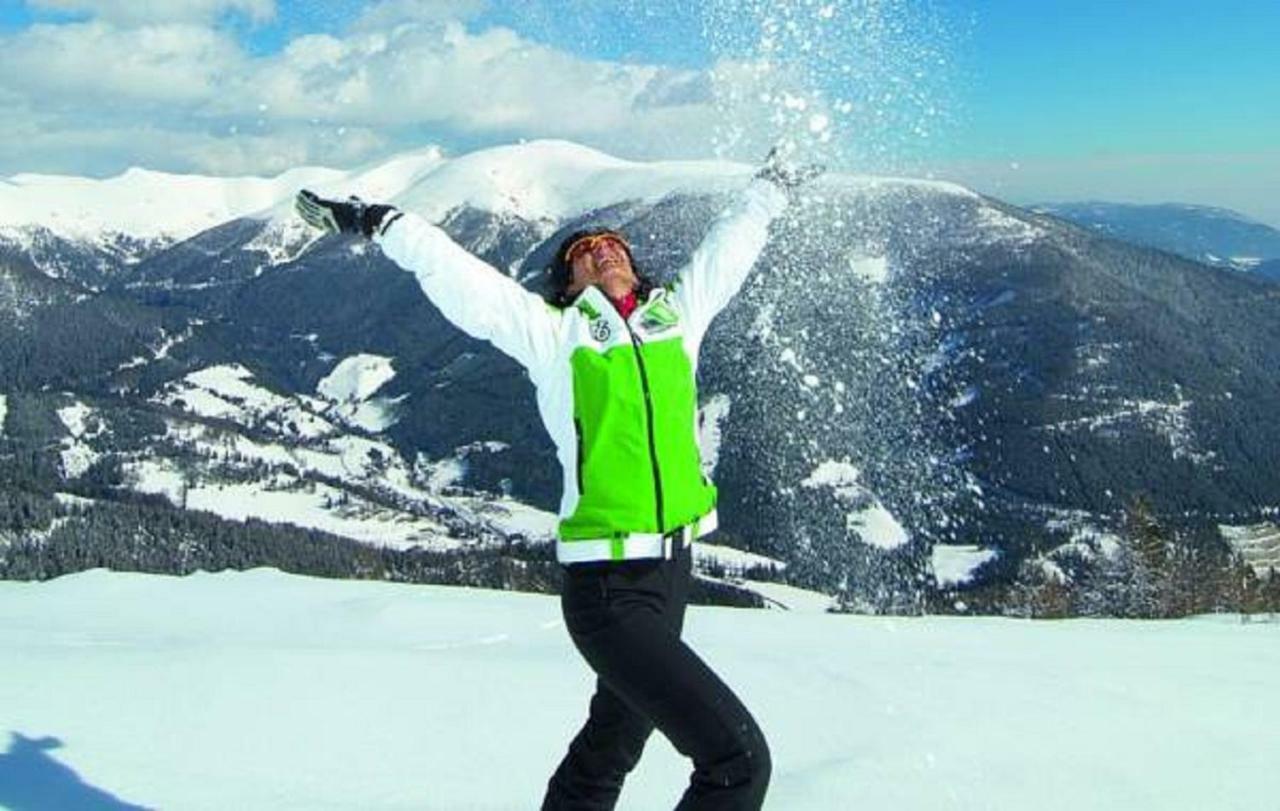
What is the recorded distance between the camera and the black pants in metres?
3.63

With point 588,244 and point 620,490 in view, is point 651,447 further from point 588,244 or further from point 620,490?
point 588,244

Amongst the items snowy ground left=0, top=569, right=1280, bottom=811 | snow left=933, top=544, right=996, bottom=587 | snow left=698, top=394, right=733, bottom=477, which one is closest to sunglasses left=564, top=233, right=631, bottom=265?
snowy ground left=0, top=569, right=1280, bottom=811

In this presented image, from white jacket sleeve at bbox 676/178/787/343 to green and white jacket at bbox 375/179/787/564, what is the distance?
317mm

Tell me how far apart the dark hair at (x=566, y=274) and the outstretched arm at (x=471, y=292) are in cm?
24

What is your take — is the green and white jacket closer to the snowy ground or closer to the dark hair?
the dark hair

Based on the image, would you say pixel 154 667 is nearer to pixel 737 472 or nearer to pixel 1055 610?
pixel 1055 610

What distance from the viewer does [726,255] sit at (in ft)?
14.6

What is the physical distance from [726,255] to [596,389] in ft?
3.26

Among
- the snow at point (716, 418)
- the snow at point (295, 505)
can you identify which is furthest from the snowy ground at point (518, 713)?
the snow at point (716, 418)

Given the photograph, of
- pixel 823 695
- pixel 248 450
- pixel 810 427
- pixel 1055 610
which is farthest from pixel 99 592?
pixel 248 450

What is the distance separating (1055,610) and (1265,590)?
860 cm

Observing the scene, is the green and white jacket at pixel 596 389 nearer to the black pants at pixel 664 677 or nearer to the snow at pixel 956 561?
the black pants at pixel 664 677

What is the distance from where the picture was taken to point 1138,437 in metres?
198

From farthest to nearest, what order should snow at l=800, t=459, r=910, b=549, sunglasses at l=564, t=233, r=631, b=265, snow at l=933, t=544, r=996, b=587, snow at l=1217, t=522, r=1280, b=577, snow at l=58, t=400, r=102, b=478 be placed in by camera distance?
1. snow at l=58, t=400, r=102, b=478
2. snow at l=800, t=459, r=910, b=549
3. snow at l=1217, t=522, r=1280, b=577
4. snow at l=933, t=544, r=996, b=587
5. sunglasses at l=564, t=233, r=631, b=265
